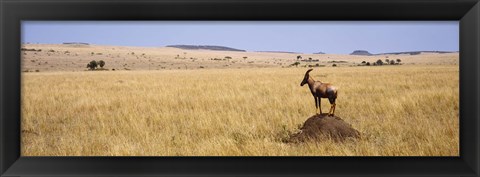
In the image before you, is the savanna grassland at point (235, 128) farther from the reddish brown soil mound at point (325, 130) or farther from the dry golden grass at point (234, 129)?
the reddish brown soil mound at point (325, 130)

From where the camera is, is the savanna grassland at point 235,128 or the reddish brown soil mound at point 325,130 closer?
the savanna grassland at point 235,128

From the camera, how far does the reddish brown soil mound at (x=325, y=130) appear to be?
4.51 metres

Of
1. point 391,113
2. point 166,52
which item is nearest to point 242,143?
point 391,113

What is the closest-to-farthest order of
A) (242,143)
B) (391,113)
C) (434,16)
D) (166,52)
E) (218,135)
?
(434,16) < (242,143) < (218,135) < (391,113) < (166,52)

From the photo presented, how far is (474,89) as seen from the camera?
10.9ft

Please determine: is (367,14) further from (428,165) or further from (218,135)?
(218,135)

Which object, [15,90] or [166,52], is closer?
[15,90]

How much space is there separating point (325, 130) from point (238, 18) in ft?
6.24

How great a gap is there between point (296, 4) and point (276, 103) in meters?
4.86

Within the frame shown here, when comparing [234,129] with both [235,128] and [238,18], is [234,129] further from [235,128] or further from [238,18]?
[238,18]

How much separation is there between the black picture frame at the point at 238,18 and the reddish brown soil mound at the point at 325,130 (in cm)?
111

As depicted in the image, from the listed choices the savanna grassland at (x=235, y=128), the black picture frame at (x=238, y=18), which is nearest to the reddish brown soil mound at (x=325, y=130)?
the savanna grassland at (x=235, y=128)

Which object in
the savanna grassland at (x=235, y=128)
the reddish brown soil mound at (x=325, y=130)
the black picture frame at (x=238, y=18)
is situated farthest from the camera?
the reddish brown soil mound at (x=325, y=130)

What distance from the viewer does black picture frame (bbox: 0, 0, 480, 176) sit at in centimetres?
321
